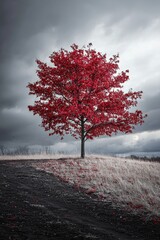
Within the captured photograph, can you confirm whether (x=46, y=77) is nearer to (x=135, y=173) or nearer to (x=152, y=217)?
(x=135, y=173)

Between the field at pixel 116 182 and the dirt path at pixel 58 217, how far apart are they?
0.78 metres

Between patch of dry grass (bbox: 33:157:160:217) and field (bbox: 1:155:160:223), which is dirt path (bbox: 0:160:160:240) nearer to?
field (bbox: 1:155:160:223)

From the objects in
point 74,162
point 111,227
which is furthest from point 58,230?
point 74,162

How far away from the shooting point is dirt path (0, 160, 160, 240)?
6117 mm

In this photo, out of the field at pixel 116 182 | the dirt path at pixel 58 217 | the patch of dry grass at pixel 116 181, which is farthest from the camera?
the patch of dry grass at pixel 116 181

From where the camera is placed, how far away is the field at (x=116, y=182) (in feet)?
31.8

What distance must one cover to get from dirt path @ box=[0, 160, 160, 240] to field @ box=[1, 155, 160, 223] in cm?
78

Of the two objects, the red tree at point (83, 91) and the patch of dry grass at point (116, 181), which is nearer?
the patch of dry grass at point (116, 181)

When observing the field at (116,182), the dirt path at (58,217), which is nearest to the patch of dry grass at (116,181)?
the field at (116,182)

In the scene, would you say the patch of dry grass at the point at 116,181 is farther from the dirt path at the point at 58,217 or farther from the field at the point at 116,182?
the dirt path at the point at 58,217

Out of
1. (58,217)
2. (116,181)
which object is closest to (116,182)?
(116,181)

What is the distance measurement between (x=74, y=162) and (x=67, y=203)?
8868 mm

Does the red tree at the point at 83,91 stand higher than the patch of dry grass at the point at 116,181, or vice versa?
the red tree at the point at 83,91

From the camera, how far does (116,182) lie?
13.5 m
